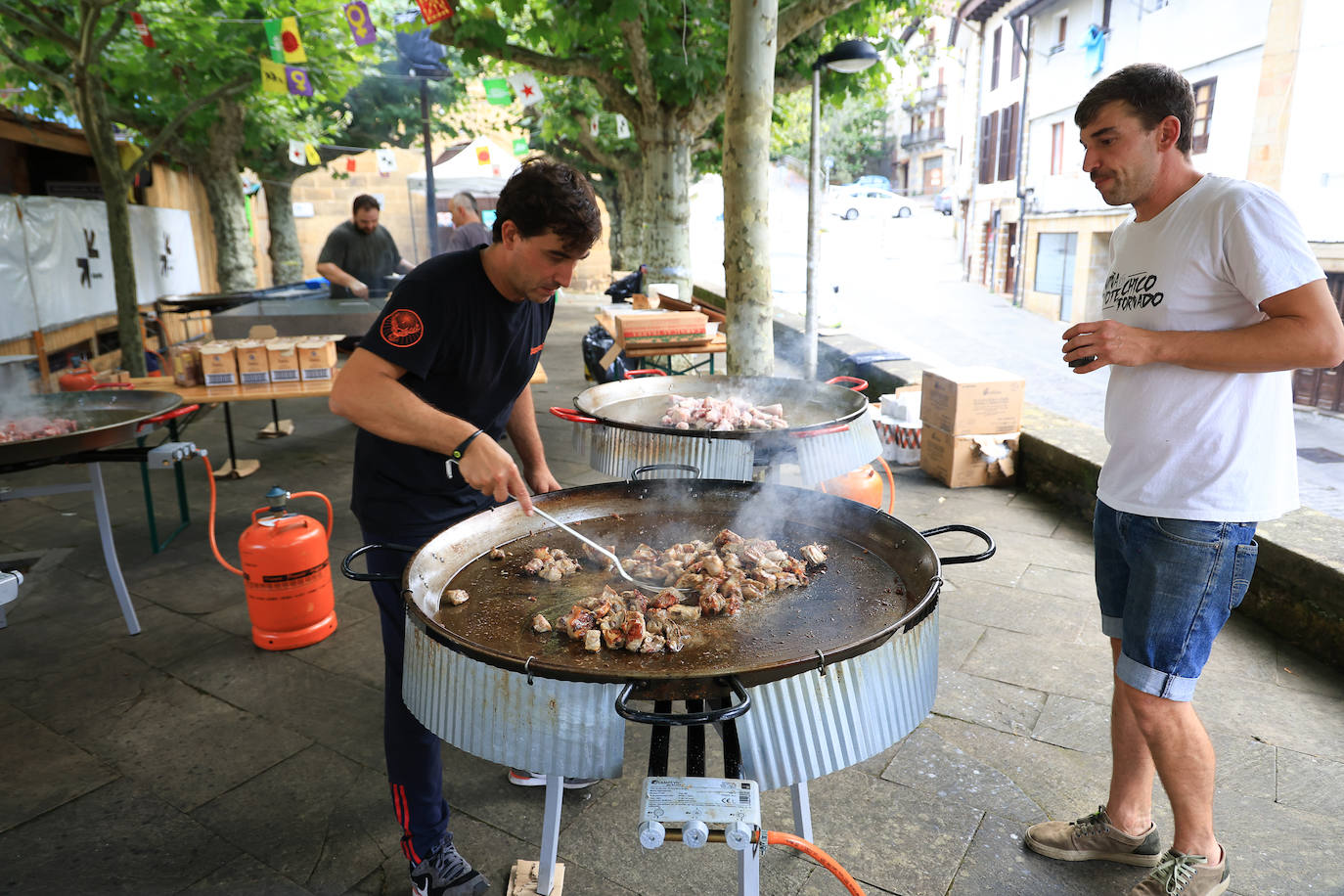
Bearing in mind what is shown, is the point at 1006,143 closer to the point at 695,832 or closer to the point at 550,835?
the point at 550,835

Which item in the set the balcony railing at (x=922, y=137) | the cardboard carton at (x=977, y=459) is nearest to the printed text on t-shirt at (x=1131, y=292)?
the cardboard carton at (x=977, y=459)

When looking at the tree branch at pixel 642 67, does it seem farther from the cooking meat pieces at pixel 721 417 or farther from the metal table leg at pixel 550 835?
the metal table leg at pixel 550 835

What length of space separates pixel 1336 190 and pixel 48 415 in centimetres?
1036

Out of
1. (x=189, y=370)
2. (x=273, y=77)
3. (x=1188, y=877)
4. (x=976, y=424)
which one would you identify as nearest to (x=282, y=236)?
(x=273, y=77)

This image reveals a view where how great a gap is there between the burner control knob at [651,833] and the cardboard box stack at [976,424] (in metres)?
5.21

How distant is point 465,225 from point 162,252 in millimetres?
8659

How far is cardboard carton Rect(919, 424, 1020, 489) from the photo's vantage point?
627cm

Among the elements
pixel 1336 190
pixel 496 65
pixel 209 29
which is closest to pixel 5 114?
pixel 209 29

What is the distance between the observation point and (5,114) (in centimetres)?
1039

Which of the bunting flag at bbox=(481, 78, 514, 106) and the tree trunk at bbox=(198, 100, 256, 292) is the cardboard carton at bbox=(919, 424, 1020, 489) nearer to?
the bunting flag at bbox=(481, 78, 514, 106)

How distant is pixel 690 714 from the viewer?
4.79 feet

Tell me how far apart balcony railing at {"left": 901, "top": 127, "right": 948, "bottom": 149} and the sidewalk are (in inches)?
1523

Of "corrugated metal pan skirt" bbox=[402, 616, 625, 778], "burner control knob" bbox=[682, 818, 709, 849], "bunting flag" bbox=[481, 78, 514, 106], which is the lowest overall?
"burner control knob" bbox=[682, 818, 709, 849]

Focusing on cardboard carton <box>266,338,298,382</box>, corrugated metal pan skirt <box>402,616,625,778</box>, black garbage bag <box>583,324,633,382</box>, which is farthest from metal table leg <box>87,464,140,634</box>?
black garbage bag <box>583,324,633,382</box>
